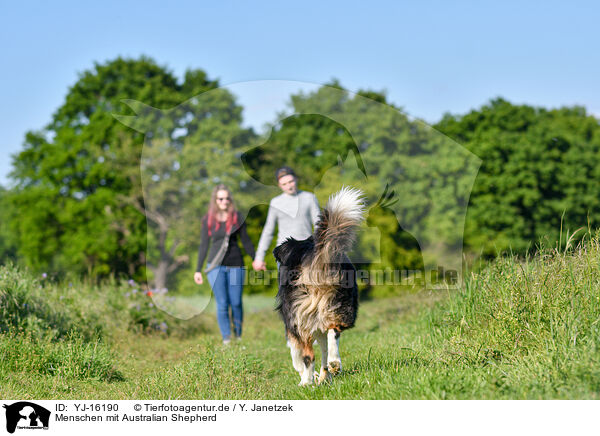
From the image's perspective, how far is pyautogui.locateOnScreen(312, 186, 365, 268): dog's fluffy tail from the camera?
5.29 meters

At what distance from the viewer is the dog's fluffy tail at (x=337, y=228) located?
5.29m

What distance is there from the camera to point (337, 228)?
17.4 ft

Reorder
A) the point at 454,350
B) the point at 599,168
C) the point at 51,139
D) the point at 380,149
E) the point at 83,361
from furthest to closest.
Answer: the point at 51,139
the point at 599,168
the point at 380,149
the point at 83,361
the point at 454,350

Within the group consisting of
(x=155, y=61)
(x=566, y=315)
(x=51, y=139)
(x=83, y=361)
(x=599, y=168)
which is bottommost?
(x=83, y=361)

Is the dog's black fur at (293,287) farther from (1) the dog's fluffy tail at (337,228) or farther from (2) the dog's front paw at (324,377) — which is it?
(2) the dog's front paw at (324,377)

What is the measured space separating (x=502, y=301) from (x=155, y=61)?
101 feet

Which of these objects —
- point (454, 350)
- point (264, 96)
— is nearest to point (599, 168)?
point (264, 96)

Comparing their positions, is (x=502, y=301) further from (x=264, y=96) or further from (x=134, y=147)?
(x=134, y=147)

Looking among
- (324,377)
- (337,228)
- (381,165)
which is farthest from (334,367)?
(381,165)

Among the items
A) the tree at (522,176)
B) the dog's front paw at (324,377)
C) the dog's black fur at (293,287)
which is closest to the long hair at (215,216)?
the dog's black fur at (293,287)

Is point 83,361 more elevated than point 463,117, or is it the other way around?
point 463,117

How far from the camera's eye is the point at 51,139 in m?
33.5

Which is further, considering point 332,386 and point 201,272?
point 201,272

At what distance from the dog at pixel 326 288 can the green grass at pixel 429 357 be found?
327 mm
